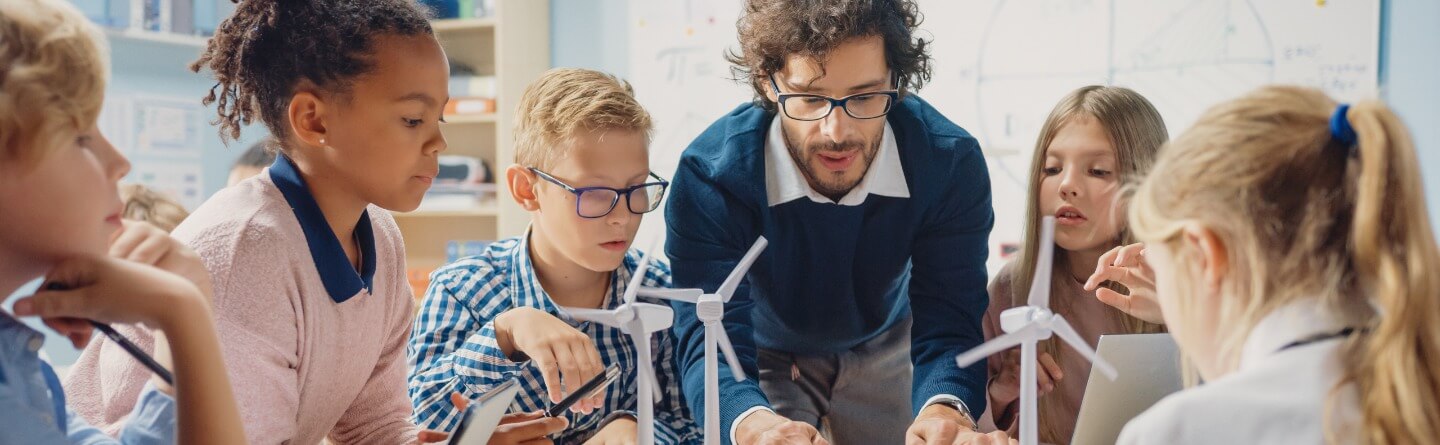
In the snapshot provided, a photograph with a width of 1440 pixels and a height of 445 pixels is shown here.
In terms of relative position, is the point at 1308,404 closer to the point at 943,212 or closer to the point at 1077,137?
the point at 943,212

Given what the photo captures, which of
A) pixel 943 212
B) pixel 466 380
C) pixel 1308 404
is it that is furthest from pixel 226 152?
pixel 1308 404

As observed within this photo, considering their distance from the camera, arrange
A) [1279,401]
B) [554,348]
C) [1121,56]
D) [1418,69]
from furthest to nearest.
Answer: [1121,56] < [1418,69] < [554,348] < [1279,401]

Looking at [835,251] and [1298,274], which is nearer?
[1298,274]

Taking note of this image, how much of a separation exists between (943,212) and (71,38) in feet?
4.07

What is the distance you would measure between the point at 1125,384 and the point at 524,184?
985mm

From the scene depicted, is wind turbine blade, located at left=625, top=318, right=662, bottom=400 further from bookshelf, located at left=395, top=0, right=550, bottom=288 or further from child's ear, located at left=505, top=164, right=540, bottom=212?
bookshelf, located at left=395, top=0, right=550, bottom=288

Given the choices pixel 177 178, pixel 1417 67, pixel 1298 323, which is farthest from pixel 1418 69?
pixel 177 178

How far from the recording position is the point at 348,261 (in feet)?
4.40

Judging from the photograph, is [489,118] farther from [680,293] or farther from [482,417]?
[482,417]

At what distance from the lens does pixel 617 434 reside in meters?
1.56

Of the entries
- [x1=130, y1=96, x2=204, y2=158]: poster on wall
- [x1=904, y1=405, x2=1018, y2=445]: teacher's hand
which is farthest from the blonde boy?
[x1=130, y1=96, x2=204, y2=158]: poster on wall

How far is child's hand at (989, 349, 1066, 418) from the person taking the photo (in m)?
1.66

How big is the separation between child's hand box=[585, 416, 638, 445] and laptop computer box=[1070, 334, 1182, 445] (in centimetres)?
62

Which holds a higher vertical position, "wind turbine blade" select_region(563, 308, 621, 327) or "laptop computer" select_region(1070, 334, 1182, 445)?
"wind turbine blade" select_region(563, 308, 621, 327)
